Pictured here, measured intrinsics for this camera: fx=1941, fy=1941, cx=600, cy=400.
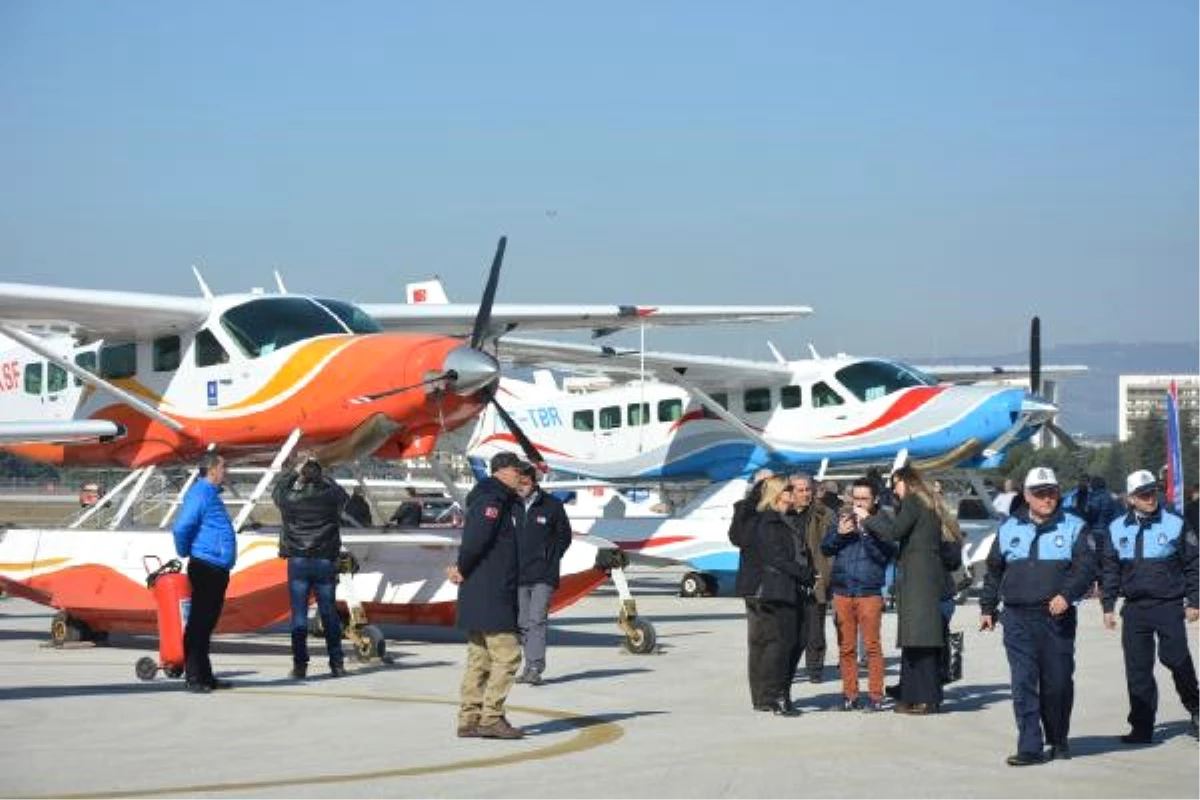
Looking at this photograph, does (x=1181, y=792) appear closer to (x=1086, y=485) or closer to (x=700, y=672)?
(x=700, y=672)

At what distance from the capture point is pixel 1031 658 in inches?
406

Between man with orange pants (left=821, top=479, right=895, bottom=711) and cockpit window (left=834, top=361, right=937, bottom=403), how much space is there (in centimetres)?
1786

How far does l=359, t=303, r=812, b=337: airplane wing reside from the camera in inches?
839

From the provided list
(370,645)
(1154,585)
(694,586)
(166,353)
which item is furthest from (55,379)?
(1154,585)

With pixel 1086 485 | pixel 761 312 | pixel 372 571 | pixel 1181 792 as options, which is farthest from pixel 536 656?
pixel 761 312

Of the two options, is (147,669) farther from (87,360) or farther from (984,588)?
(984,588)

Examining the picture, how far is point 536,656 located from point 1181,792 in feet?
20.2

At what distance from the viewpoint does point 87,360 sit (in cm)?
1967

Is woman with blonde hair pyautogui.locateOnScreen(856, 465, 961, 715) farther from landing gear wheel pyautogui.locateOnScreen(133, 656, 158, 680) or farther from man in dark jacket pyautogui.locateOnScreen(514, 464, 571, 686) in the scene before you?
landing gear wheel pyautogui.locateOnScreen(133, 656, 158, 680)

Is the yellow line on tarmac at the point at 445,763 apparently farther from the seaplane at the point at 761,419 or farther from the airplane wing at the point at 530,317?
the seaplane at the point at 761,419

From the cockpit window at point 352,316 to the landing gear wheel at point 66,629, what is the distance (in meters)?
3.73

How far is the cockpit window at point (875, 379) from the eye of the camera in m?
30.6

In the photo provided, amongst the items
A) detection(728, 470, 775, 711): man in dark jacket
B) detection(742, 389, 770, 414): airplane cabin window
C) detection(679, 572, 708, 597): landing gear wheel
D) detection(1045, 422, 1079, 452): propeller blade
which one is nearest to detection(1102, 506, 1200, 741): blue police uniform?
detection(728, 470, 775, 711): man in dark jacket

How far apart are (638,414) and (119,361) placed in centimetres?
1469
